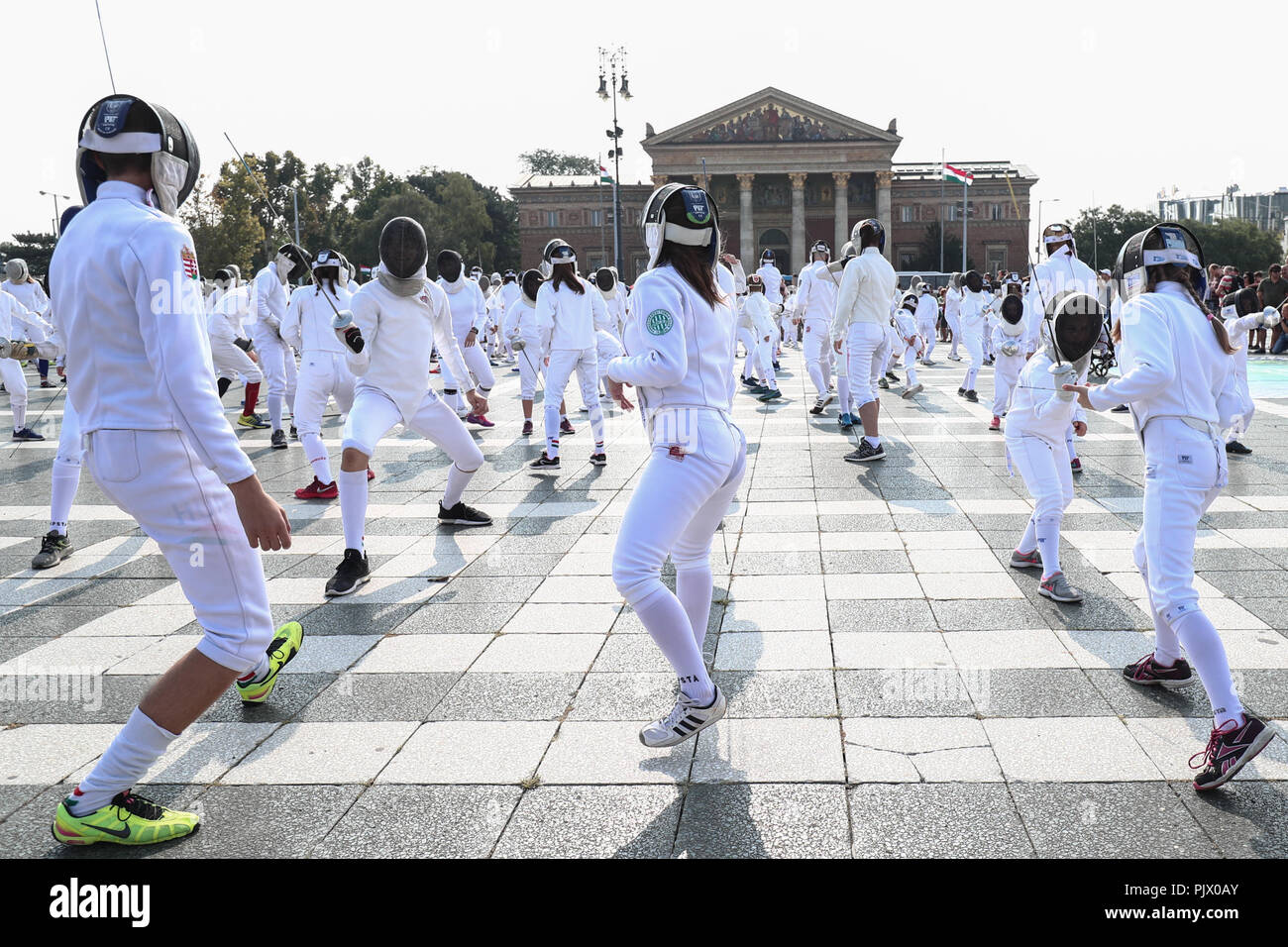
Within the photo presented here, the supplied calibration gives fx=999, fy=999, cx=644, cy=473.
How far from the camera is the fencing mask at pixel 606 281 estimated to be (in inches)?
536

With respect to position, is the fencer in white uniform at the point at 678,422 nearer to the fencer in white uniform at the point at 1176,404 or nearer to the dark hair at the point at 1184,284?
the fencer in white uniform at the point at 1176,404

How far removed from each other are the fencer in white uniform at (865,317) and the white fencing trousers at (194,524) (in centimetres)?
720

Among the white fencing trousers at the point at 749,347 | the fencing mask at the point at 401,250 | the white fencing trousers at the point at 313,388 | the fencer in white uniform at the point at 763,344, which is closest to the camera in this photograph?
the fencing mask at the point at 401,250

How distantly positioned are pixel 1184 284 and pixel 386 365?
13.9 ft

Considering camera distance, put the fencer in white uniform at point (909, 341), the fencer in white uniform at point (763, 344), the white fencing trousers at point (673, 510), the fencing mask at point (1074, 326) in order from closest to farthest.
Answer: the white fencing trousers at point (673, 510) < the fencing mask at point (1074, 326) < the fencer in white uniform at point (909, 341) < the fencer in white uniform at point (763, 344)

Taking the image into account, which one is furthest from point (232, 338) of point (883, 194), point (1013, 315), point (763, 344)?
point (883, 194)

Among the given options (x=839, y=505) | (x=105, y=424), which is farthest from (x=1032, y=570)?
(x=105, y=424)

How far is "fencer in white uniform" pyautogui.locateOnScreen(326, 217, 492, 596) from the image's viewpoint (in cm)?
577

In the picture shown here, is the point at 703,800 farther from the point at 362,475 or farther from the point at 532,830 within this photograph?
the point at 362,475

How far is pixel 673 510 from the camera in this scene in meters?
3.24

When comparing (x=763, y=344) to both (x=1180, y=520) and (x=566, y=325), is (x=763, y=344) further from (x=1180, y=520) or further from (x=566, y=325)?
(x=1180, y=520)

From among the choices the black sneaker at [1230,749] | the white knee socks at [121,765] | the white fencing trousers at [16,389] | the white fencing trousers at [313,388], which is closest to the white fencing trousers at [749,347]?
the white fencing trousers at [313,388]

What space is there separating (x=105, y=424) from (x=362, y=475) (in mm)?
3000

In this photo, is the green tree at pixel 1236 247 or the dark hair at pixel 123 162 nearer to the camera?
the dark hair at pixel 123 162
